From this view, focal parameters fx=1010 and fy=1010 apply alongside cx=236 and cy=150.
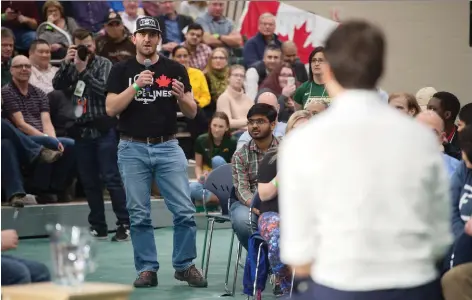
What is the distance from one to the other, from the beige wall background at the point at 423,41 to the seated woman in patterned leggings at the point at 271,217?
3.80 meters

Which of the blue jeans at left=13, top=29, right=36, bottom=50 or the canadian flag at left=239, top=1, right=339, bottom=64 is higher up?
the canadian flag at left=239, top=1, right=339, bottom=64

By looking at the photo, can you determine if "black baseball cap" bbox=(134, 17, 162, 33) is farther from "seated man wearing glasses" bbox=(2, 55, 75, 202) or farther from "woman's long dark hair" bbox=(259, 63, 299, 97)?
"woman's long dark hair" bbox=(259, 63, 299, 97)

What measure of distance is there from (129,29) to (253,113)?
4964mm

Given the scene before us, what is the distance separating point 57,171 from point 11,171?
0.75m

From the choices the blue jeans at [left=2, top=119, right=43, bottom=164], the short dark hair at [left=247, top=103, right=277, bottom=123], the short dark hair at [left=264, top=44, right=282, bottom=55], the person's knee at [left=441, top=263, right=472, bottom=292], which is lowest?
the blue jeans at [left=2, top=119, right=43, bottom=164]

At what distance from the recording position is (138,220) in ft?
20.7

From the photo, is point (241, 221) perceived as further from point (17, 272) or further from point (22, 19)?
point (22, 19)

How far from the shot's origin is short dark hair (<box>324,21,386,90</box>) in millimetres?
2465

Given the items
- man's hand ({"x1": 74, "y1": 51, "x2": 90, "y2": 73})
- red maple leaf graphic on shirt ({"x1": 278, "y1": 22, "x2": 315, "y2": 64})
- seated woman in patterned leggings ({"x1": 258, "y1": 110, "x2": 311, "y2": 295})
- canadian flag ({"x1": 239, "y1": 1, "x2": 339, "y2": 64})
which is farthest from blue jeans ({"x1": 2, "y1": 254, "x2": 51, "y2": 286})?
red maple leaf graphic on shirt ({"x1": 278, "y1": 22, "x2": 315, "y2": 64})

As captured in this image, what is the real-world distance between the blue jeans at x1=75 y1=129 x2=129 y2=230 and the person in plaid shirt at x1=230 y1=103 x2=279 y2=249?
2332mm

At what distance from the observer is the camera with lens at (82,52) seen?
26.7 feet

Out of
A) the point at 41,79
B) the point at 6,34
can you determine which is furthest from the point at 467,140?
the point at 6,34

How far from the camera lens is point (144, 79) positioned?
6.14m

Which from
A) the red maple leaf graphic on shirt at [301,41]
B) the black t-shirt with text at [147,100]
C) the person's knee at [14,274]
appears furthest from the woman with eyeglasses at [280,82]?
the person's knee at [14,274]
